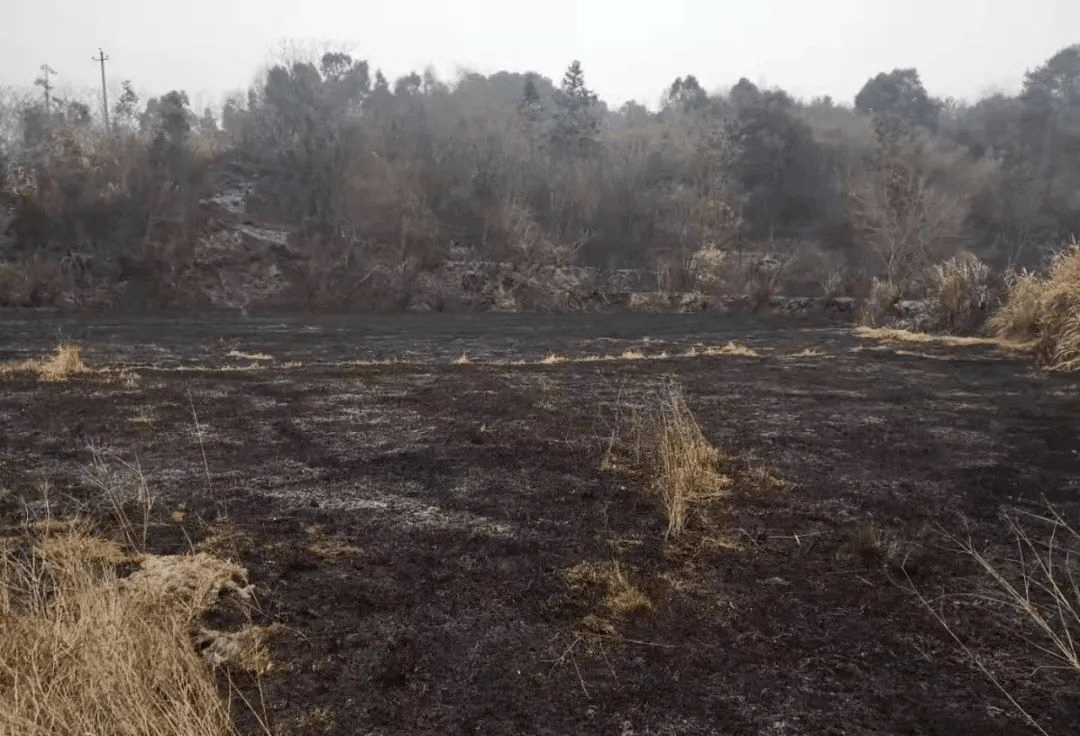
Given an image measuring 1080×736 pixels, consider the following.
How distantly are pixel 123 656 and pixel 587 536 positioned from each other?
201 centimetres

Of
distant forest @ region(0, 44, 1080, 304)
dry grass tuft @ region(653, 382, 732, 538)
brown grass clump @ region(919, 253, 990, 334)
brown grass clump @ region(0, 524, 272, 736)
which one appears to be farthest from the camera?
distant forest @ region(0, 44, 1080, 304)

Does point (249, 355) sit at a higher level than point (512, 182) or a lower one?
lower

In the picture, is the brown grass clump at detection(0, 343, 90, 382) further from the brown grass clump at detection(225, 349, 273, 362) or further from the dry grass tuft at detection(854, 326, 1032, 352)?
the dry grass tuft at detection(854, 326, 1032, 352)

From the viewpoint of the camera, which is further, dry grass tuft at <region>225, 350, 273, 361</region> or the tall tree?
the tall tree

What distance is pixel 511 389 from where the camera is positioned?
24.6 feet

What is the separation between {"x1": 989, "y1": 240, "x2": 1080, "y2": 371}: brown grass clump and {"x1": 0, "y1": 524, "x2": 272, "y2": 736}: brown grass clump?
9285 mm

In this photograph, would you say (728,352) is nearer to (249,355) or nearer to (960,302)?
(960,302)

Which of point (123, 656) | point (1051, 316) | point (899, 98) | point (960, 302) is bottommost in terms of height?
point (123, 656)

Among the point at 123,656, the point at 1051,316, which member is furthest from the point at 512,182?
the point at 123,656

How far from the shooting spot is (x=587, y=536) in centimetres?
355

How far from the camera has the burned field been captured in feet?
7.54

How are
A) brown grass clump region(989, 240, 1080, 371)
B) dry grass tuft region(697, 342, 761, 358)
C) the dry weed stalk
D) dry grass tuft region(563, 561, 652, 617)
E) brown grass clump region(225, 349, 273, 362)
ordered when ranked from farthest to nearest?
dry grass tuft region(697, 342, 761, 358) < brown grass clump region(225, 349, 273, 362) < brown grass clump region(989, 240, 1080, 371) < dry grass tuft region(563, 561, 652, 617) < the dry weed stalk

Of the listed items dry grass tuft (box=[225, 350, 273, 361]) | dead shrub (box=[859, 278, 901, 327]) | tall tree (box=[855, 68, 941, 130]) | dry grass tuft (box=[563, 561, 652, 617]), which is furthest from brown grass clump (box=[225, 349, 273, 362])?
tall tree (box=[855, 68, 941, 130])

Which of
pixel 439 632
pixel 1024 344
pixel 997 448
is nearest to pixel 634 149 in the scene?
pixel 1024 344
